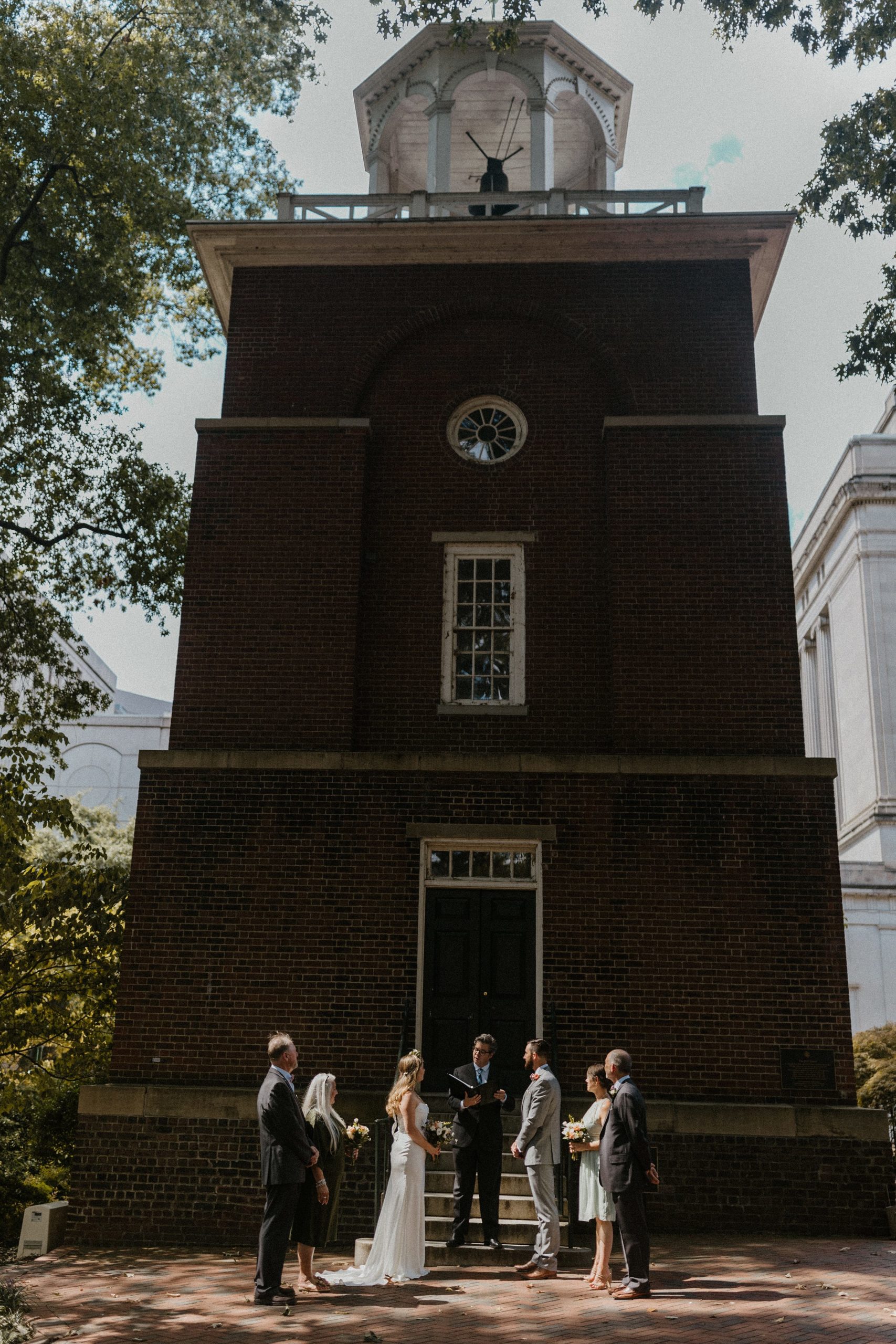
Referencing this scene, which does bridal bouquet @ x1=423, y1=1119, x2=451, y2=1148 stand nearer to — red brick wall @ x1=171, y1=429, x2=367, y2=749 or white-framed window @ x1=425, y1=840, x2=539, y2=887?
white-framed window @ x1=425, y1=840, x2=539, y2=887

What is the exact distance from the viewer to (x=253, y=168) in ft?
A: 78.5

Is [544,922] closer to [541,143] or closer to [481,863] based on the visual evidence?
[481,863]

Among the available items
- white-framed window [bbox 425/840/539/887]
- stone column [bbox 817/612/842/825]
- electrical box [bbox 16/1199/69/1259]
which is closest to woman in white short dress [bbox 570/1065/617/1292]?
white-framed window [bbox 425/840/539/887]

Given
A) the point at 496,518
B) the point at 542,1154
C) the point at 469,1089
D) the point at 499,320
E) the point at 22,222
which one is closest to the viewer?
the point at 542,1154

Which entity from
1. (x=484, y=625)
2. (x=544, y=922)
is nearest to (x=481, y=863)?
(x=544, y=922)

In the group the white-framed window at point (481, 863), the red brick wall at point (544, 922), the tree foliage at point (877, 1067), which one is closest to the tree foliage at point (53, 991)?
the red brick wall at point (544, 922)

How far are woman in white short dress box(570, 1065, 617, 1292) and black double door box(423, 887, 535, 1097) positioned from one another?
3290mm

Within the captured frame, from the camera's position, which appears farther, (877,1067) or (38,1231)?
(877,1067)

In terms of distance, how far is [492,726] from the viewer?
13844 mm

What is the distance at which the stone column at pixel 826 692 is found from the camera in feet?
152

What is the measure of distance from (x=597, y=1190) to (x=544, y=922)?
156 inches

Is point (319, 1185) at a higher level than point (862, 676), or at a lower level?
lower

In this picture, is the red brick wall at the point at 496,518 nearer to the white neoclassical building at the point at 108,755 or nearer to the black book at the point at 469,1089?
the black book at the point at 469,1089

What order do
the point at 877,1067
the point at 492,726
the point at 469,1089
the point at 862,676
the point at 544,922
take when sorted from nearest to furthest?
the point at 469,1089
the point at 544,922
the point at 492,726
the point at 877,1067
the point at 862,676
